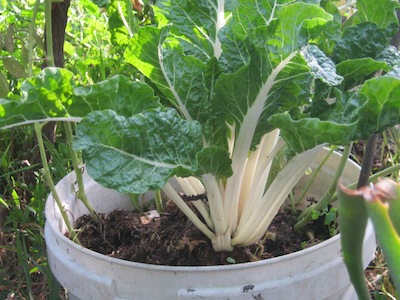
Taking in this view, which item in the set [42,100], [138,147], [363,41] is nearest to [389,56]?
[363,41]

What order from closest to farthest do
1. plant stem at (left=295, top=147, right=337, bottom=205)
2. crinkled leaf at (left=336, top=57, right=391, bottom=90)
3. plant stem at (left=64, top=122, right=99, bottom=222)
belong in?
1. crinkled leaf at (left=336, top=57, right=391, bottom=90)
2. plant stem at (left=64, top=122, right=99, bottom=222)
3. plant stem at (left=295, top=147, right=337, bottom=205)

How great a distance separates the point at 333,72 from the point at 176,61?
0.24 meters

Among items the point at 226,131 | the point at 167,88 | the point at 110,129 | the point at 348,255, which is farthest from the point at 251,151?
the point at 348,255

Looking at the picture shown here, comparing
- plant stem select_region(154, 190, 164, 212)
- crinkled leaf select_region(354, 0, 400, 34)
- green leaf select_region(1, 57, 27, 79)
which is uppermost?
crinkled leaf select_region(354, 0, 400, 34)

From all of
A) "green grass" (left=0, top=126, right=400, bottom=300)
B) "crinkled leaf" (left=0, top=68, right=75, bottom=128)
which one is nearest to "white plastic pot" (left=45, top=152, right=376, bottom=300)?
"crinkled leaf" (left=0, top=68, right=75, bottom=128)

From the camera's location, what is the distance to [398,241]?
351mm

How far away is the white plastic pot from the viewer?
73 centimetres

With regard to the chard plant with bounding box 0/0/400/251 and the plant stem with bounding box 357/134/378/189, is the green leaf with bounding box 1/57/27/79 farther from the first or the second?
the plant stem with bounding box 357/134/378/189

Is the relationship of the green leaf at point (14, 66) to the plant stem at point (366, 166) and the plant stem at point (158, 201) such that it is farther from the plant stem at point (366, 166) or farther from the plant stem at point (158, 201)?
the plant stem at point (366, 166)

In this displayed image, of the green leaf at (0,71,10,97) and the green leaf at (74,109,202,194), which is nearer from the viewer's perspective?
the green leaf at (74,109,202,194)

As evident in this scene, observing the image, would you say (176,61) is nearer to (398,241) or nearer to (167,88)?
(167,88)

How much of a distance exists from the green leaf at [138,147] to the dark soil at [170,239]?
0.68 feet

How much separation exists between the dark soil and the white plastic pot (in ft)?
0.39

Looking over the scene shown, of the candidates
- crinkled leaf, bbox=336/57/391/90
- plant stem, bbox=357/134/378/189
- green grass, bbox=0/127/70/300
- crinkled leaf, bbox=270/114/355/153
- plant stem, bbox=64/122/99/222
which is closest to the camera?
plant stem, bbox=357/134/378/189
